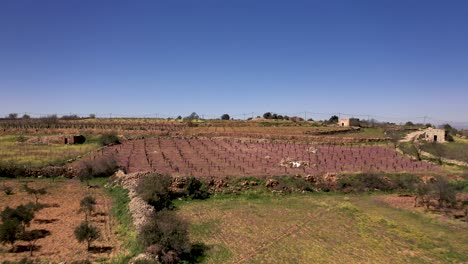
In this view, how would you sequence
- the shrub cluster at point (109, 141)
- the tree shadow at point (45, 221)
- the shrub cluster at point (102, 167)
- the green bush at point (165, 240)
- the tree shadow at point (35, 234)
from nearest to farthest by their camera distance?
1. the green bush at point (165, 240)
2. the tree shadow at point (35, 234)
3. the tree shadow at point (45, 221)
4. the shrub cluster at point (102, 167)
5. the shrub cluster at point (109, 141)

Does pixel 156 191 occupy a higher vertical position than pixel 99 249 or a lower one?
higher

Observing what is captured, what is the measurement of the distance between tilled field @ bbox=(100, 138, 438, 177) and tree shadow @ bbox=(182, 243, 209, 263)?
461 inches

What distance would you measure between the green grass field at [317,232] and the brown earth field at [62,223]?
4.27 metres

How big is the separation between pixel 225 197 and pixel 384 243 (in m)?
11.4

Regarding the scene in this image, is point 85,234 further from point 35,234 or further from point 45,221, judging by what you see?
point 45,221

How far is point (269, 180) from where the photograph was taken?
88.6ft

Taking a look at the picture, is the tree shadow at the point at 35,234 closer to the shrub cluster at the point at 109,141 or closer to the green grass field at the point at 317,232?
the green grass field at the point at 317,232

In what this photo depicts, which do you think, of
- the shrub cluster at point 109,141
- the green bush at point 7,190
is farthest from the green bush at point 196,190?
the shrub cluster at point 109,141

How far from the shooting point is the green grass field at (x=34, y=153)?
3262cm

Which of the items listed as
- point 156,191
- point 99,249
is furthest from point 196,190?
point 99,249

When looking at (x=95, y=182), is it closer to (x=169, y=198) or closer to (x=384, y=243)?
(x=169, y=198)

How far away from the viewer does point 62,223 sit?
18.6 m

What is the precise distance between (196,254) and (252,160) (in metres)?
21.1

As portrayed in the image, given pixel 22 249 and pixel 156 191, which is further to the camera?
pixel 156 191
